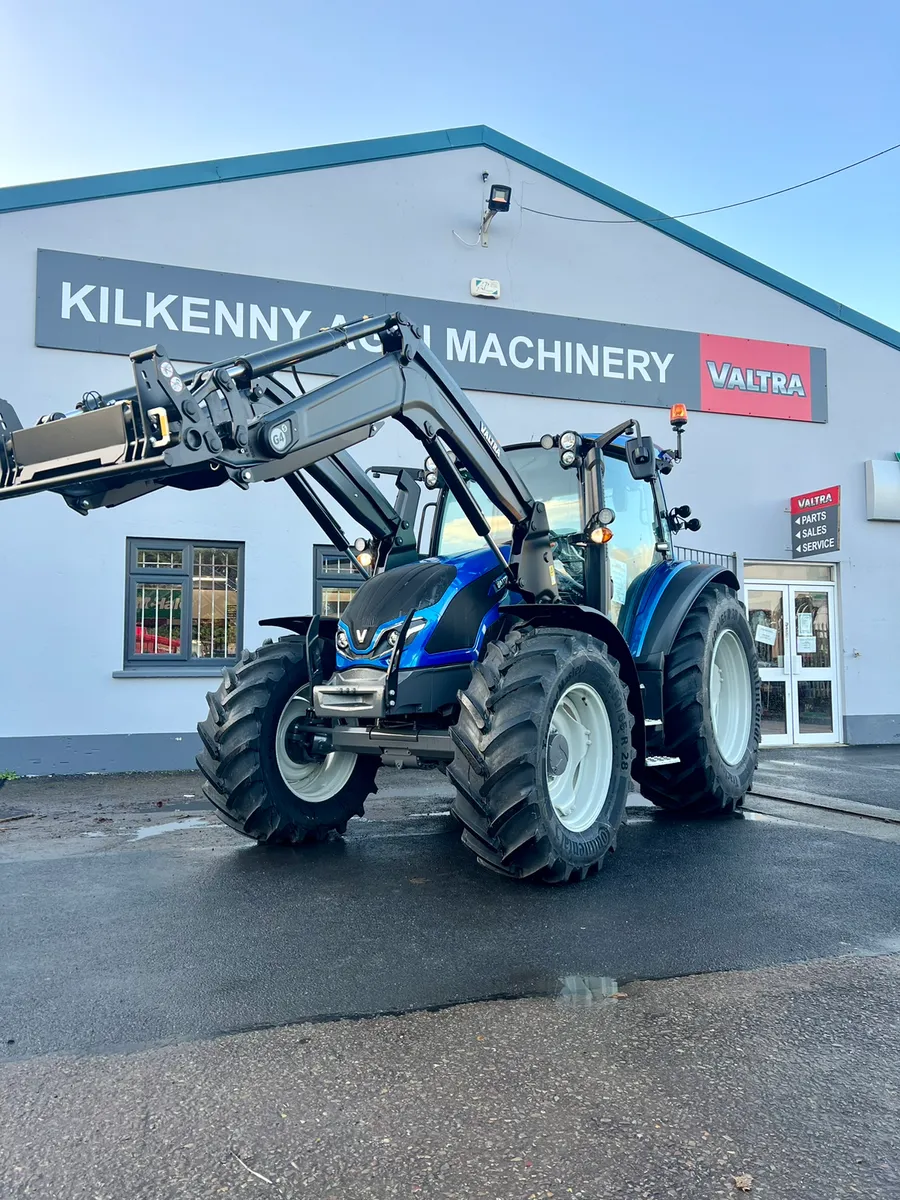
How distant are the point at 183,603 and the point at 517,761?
746 centimetres

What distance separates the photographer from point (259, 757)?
5.77 metres

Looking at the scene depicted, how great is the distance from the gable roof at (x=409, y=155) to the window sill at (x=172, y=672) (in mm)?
5413

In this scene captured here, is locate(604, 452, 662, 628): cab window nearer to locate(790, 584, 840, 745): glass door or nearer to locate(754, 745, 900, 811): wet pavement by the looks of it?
locate(754, 745, 900, 811): wet pavement

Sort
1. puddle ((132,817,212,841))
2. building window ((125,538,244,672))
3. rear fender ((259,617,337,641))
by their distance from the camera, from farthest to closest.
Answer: building window ((125,538,244,672)) < puddle ((132,817,212,841)) < rear fender ((259,617,337,641))

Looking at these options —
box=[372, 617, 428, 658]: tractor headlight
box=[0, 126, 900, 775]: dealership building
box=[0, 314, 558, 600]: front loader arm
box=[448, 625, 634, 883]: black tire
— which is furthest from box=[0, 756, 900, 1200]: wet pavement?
box=[0, 126, 900, 775]: dealership building

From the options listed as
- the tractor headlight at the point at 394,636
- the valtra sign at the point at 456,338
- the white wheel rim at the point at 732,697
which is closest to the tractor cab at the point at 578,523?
the tractor headlight at the point at 394,636

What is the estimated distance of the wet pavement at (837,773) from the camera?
354 inches

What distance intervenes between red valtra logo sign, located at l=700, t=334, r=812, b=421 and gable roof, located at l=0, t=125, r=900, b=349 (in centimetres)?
102

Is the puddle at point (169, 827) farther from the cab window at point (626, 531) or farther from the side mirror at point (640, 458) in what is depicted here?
the side mirror at point (640, 458)

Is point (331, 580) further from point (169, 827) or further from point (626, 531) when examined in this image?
point (626, 531)

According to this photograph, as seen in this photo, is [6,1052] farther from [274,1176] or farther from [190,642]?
[190,642]

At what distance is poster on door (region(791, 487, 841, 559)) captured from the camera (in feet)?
42.2

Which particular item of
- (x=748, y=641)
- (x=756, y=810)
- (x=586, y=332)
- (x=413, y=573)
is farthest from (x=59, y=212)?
(x=756, y=810)

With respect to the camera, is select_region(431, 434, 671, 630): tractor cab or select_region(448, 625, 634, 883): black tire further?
select_region(431, 434, 671, 630): tractor cab
